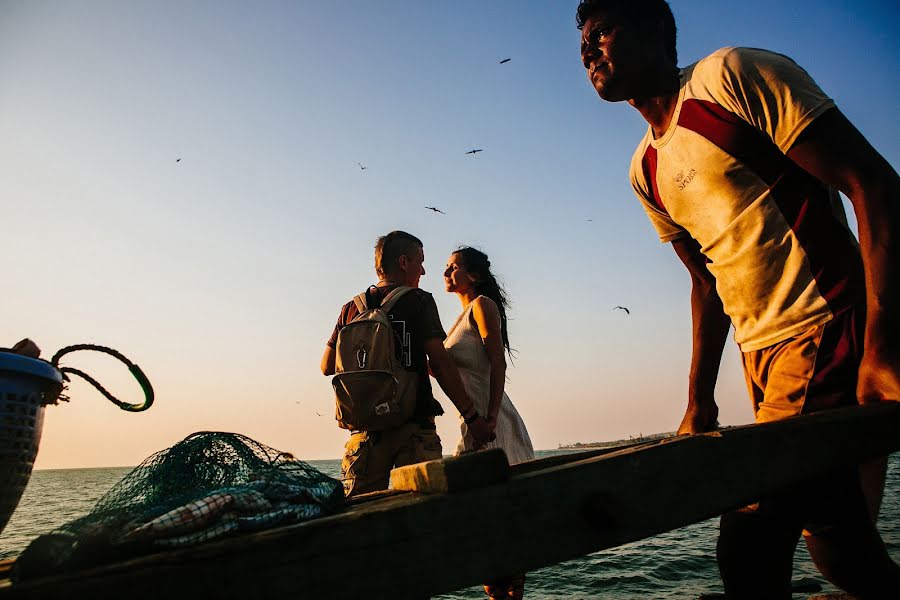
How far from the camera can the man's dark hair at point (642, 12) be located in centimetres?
248

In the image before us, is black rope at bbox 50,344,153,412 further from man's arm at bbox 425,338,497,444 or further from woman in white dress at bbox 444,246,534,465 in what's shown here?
woman in white dress at bbox 444,246,534,465

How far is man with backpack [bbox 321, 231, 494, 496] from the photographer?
358cm

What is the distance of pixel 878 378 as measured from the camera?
4.92ft

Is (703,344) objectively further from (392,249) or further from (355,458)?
(392,249)

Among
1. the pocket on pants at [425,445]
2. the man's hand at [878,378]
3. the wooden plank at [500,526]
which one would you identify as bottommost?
the wooden plank at [500,526]

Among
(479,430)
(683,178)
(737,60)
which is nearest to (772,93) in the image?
(737,60)

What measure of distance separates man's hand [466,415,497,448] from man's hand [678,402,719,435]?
173 cm

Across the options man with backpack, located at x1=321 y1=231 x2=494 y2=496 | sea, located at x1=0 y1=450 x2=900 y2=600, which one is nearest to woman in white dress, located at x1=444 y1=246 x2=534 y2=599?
man with backpack, located at x1=321 y1=231 x2=494 y2=496

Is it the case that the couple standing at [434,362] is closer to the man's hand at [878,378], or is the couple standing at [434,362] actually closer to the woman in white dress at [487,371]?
the woman in white dress at [487,371]

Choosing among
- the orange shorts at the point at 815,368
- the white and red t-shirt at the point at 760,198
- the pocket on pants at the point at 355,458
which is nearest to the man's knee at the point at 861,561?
the orange shorts at the point at 815,368

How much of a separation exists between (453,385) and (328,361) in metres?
1.17

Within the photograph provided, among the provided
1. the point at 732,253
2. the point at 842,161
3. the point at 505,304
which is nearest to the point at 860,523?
the point at 732,253

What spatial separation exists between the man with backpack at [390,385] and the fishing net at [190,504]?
66.0 inches

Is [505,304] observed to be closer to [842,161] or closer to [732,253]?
[732,253]
